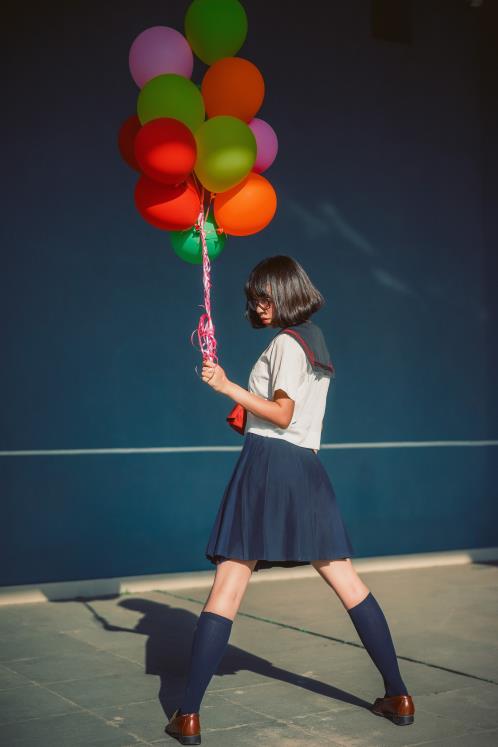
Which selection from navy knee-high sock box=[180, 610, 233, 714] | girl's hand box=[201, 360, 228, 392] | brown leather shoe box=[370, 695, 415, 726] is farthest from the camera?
brown leather shoe box=[370, 695, 415, 726]

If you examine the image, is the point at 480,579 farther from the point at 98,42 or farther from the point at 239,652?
the point at 98,42

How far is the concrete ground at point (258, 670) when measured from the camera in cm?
350

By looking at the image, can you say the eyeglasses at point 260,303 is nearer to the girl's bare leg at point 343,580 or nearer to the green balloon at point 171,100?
the green balloon at point 171,100

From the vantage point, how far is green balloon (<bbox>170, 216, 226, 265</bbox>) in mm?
3932

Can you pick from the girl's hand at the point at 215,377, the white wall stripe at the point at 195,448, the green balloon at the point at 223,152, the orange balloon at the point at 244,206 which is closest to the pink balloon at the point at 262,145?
the orange balloon at the point at 244,206

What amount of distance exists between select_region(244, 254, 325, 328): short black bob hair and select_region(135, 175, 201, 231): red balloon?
407 millimetres

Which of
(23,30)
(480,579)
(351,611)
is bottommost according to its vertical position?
(480,579)

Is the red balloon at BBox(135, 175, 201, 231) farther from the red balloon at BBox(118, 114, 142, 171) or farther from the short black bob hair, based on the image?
the short black bob hair

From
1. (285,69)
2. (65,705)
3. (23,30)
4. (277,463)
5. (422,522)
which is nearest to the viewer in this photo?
(277,463)

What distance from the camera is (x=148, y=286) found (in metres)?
6.25

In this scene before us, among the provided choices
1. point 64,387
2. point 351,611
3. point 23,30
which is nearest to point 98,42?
point 23,30

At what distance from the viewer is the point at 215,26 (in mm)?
3902

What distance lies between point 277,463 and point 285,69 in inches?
154

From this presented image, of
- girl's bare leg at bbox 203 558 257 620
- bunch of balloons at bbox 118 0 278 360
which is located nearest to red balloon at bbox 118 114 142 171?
bunch of balloons at bbox 118 0 278 360
